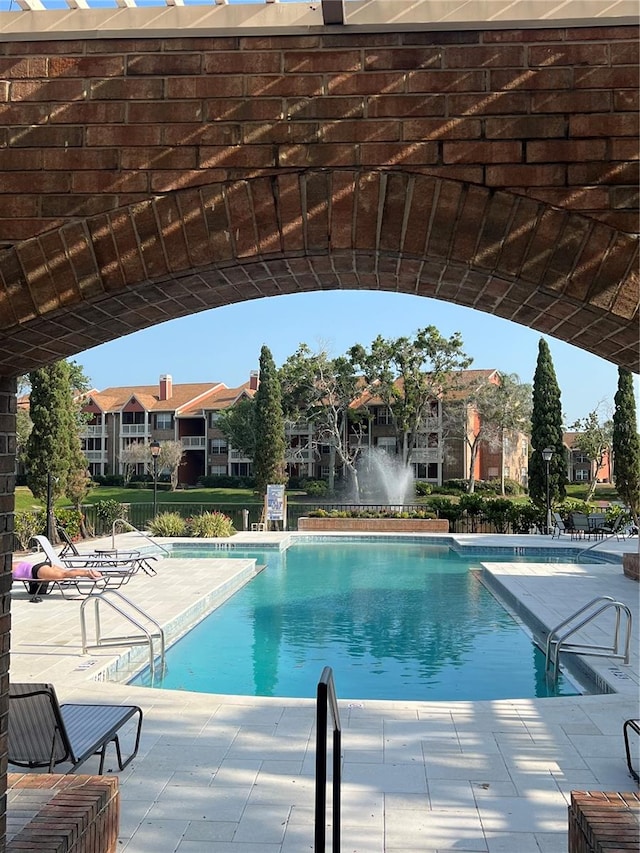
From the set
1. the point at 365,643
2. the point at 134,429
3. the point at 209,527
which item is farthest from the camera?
the point at 134,429

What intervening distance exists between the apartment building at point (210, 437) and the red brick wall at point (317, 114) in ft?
125

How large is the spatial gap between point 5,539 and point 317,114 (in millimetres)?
2009

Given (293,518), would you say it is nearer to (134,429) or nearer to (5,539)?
(5,539)

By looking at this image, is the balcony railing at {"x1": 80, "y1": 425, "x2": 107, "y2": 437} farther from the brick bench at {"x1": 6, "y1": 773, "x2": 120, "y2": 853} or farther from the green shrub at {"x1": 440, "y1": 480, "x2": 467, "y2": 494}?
the brick bench at {"x1": 6, "y1": 773, "x2": 120, "y2": 853}

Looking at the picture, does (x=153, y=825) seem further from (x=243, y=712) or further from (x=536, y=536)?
(x=536, y=536)

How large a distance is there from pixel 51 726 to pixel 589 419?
42157 mm

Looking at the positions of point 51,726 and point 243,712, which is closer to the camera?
point 51,726

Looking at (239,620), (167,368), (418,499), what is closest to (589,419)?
(418,499)

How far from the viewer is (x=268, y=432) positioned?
Result: 30.3 m

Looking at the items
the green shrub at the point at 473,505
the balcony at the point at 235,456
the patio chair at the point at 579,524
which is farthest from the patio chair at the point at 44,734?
the balcony at the point at 235,456

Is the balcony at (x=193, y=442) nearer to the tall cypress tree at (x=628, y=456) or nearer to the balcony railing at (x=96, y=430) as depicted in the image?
the balcony railing at (x=96, y=430)

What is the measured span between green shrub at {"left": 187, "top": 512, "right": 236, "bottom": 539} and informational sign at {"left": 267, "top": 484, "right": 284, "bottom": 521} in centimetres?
196

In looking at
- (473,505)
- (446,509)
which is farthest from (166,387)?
(473,505)

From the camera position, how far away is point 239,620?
11.5 metres
